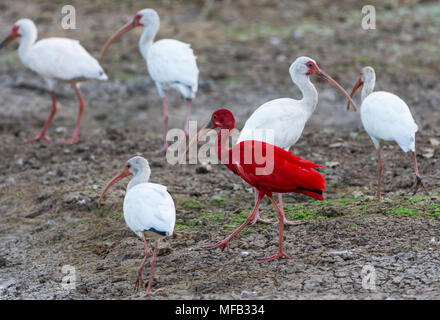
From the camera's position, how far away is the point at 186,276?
5.35 meters

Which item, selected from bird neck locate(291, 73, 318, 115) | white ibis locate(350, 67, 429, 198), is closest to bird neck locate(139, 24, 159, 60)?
bird neck locate(291, 73, 318, 115)

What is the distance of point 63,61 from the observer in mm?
10109

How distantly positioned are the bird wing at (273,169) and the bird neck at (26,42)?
6.24m

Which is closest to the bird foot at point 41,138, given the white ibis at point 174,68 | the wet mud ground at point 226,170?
the wet mud ground at point 226,170

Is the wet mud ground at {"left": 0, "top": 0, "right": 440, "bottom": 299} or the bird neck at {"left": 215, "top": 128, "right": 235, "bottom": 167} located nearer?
the wet mud ground at {"left": 0, "top": 0, "right": 440, "bottom": 299}

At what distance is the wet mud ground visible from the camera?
210 inches

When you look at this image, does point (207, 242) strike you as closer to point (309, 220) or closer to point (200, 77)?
point (309, 220)

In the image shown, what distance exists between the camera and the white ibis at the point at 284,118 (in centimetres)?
650

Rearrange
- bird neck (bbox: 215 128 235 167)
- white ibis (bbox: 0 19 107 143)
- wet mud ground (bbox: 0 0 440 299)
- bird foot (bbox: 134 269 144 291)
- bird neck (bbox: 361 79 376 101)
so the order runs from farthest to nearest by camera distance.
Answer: white ibis (bbox: 0 19 107 143) → bird neck (bbox: 361 79 376 101) → bird neck (bbox: 215 128 235 167) → wet mud ground (bbox: 0 0 440 299) → bird foot (bbox: 134 269 144 291)

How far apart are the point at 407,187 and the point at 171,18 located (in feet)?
27.8

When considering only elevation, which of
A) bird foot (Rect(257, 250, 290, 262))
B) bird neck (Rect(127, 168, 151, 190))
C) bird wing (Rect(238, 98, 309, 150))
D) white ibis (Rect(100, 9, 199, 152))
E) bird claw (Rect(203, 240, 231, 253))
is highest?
white ibis (Rect(100, 9, 199, 152))

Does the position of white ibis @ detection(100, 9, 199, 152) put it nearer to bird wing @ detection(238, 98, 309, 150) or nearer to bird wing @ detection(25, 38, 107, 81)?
bird wing @ detection(25, 38, 107, 81)

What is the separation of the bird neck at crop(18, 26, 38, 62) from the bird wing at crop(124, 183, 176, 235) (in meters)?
5.97

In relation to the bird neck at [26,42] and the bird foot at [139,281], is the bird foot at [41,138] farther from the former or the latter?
the bird foot at [139,281]
